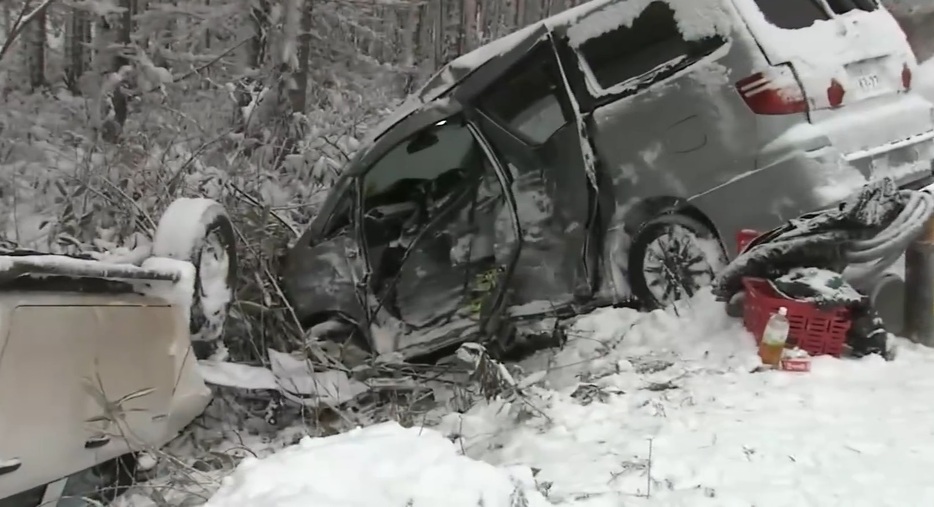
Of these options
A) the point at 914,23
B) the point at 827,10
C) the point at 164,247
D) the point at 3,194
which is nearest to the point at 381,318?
the point at 164,247

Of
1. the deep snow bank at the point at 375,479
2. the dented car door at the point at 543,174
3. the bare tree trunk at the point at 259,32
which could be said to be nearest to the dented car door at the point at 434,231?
the dented car door at the point at 543,174

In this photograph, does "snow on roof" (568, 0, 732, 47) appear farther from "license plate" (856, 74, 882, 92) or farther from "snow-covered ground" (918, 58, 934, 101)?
"snow-covered ground" (918, 58, 934, 101)

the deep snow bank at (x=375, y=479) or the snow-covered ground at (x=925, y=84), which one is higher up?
the snow-covered ground at (x=925, y=84)

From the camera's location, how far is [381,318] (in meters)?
5.61

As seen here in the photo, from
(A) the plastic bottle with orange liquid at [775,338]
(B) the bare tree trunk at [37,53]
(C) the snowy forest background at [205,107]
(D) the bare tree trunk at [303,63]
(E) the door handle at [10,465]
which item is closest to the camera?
(E) the door handle at [10,465]

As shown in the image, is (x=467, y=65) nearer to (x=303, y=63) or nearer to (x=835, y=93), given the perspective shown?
(x=835, y=93)

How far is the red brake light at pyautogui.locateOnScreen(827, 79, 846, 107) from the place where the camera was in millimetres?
4680

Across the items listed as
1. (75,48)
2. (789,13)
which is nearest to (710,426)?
(789,13)

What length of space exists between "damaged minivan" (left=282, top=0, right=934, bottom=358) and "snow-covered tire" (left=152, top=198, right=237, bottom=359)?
110cm

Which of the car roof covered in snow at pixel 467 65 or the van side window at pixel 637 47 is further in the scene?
the car roof covered in snow at pixel 467 65

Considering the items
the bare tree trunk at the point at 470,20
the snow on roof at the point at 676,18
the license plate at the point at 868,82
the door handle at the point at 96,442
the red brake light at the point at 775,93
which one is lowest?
the door handle at the point at 96,442

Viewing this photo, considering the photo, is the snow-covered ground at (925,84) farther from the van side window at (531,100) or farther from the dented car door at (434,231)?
the dented car door at (434,231)

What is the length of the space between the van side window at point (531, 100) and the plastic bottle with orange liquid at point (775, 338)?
187 cm

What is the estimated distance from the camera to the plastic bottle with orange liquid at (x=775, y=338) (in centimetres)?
392
